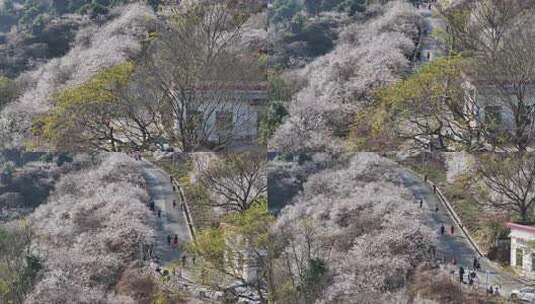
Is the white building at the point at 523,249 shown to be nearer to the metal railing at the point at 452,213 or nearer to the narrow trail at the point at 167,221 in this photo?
the metal railing at the point at 452,213

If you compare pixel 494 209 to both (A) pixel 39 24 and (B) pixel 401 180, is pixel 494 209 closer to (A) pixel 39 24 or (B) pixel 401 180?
(B) pixel 401 180

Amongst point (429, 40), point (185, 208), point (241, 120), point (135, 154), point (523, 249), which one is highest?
point (429, 40)

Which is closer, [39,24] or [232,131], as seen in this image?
[232,131]

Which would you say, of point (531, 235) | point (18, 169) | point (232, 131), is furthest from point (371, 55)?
point (18, 169)

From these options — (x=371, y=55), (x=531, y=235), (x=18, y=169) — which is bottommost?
(x=531, y=235)

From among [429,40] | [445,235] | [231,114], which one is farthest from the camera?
[429,40]

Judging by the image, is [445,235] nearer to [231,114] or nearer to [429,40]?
[429,40]

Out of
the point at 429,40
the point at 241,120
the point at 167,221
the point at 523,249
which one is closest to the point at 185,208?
the point at 167,221
